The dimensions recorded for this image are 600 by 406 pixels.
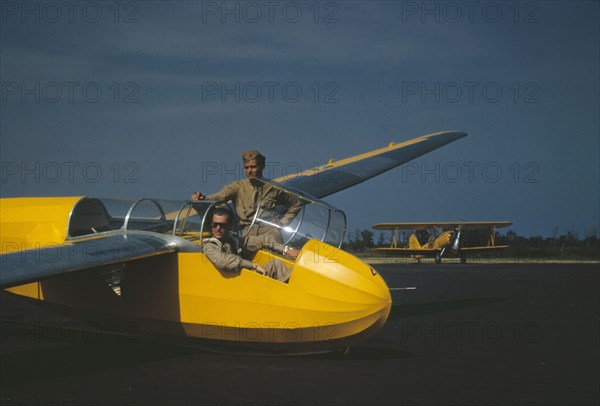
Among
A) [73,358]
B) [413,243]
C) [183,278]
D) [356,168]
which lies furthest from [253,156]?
[413,243]

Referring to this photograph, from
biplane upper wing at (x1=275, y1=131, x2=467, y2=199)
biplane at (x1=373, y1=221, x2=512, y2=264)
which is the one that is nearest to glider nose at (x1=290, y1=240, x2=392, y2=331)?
biplane upper wing at (x1=275, y1=131, x2=467, y2=199)

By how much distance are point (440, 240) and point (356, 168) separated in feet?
122

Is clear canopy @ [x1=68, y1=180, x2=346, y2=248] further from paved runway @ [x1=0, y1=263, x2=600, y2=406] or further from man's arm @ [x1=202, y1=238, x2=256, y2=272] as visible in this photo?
paved runway @ [x1=0, y1=263, x2=600, y2=406]

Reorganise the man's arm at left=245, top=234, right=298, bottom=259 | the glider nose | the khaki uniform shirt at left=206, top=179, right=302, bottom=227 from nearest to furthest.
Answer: the glider nose → the man's arm at left=245, top=234, right=298, bottom=259 → the khaki uniform shirt at left=206, top=179, right=302, bottom=227

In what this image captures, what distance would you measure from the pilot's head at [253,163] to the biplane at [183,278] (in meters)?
0.59

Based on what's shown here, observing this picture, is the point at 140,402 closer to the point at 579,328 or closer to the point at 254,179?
the point at 254,179

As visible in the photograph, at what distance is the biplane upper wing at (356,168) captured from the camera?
47.1ft

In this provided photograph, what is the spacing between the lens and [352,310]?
7207 mm

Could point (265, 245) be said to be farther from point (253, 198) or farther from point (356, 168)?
point (356, 168)

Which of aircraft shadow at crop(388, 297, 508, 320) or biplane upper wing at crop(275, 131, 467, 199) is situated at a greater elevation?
biplane upper wing at crop(275, 131, 467, 199)

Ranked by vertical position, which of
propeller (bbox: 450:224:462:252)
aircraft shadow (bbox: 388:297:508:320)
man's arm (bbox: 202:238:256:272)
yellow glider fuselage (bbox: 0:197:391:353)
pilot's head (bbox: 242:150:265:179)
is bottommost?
propeller (bbox: 450:224:462:252)

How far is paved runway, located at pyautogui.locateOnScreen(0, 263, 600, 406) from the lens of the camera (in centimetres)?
587

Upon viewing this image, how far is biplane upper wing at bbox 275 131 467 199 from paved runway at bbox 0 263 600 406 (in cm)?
426

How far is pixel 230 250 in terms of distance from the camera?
8000mm
